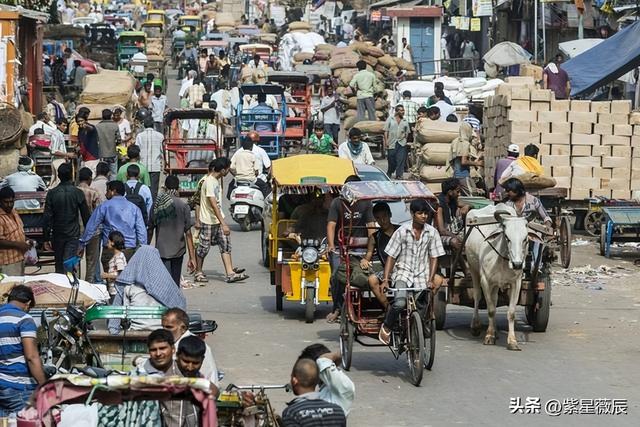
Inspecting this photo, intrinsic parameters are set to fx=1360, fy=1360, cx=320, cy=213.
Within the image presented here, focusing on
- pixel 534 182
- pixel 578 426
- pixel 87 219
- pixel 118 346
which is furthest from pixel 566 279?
pixel 118 346

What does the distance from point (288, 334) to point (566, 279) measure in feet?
17.3

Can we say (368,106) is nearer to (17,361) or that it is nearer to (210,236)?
(210,236)

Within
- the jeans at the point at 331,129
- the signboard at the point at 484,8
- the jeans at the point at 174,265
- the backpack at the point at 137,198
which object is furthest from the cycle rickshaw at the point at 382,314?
the signboard at the point at 484,8

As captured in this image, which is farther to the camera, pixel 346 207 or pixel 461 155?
pixel 461 155

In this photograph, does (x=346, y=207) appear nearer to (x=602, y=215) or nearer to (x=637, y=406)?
(x=637, y=406)

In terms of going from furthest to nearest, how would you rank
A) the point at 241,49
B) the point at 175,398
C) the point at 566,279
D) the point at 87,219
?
the point at 241,49 → the point at 566,279 → the point at 87,219 → the point at 175,398

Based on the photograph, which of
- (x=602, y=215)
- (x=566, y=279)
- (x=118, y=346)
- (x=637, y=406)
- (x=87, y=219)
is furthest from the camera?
(x=602, y=215)

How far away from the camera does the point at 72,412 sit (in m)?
6.71

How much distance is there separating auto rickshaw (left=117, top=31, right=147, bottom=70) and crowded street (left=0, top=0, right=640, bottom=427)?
66.8 feet

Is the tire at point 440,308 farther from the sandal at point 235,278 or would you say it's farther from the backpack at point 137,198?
the sandal at point 235,278

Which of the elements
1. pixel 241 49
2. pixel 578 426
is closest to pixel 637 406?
pixel 578 426

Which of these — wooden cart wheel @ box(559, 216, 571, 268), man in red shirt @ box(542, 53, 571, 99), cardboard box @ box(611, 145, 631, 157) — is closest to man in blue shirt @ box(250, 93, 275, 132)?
man in red shirt @ box(542, 53, 571, 99)

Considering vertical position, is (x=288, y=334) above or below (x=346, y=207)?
below

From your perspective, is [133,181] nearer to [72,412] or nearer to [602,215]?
[602,215]
